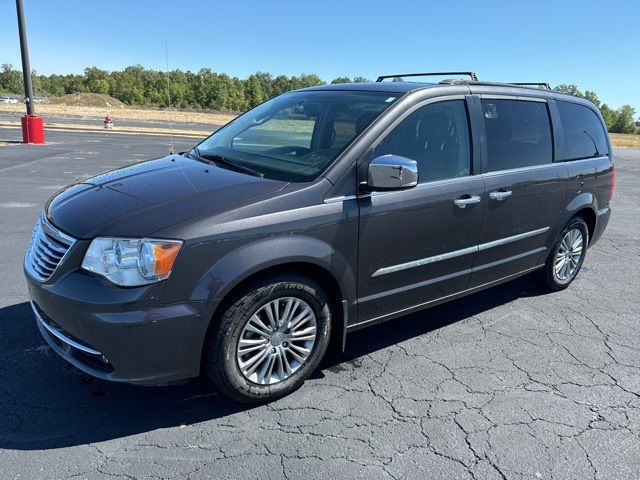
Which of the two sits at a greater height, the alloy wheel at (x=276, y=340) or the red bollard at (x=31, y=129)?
the red bollard at (x=31, y=129)

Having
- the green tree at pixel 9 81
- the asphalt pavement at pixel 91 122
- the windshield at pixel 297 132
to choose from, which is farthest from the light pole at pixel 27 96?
the green tree at pixel 9 81

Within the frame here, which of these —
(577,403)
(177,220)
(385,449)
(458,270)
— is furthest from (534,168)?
(177,220)

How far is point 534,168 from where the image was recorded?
14.4 feet

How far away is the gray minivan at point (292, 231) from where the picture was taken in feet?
8.63

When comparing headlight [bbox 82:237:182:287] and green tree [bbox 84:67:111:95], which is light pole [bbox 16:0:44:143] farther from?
green tree [bbox 84:67:111:95]

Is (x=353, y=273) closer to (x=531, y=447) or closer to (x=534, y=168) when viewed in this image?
(x=531, y=447)

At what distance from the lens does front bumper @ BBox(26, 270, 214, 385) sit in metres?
2.55

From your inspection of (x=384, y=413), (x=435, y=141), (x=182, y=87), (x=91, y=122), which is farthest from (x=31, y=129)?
(x=182, y=87)

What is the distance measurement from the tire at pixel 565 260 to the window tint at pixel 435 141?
1772 mm

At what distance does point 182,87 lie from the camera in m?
70.4

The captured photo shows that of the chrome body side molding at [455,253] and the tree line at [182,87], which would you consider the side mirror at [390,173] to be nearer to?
the chrome body side molding at [455,253]

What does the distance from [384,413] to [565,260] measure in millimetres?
3108

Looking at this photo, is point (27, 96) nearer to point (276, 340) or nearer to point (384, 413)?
point (276, 340)

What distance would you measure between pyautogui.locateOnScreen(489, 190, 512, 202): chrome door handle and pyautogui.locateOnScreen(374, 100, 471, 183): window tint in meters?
0.29
